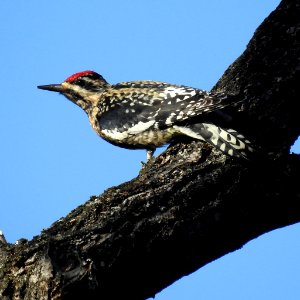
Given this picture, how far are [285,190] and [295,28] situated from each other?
1657 millimetres

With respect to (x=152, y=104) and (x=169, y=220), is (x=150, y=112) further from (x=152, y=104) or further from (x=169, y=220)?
(x=169, y=220)

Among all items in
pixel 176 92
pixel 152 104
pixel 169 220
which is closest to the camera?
pixel 169 220

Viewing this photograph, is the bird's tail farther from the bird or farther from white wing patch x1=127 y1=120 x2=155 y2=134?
white wing patch x1=127 y1=120 x2=155 y2=134

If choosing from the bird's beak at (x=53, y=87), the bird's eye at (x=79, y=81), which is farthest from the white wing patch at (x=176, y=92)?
the bird's beak at (x=53, y=87)

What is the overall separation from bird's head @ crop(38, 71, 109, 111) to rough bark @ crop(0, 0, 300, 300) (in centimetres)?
292

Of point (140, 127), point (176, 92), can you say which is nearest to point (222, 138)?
point (176, 92)

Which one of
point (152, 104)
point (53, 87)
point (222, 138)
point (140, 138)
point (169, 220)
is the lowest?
point (169, 220)

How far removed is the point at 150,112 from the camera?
20.6 feet

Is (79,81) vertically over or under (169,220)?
over

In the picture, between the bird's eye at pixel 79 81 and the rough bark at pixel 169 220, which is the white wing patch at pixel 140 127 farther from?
the bird's eye at pixel 79 81

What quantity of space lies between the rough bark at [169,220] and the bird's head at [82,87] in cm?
292

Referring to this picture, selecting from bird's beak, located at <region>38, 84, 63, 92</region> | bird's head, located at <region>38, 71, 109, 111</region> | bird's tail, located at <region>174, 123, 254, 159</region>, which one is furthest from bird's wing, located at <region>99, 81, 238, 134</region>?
bird's beak, located at <region>38, 84, 63, 92</region>

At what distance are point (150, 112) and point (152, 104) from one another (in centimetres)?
11

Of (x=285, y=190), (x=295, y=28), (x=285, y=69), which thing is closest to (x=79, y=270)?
(x=285, y=190)
